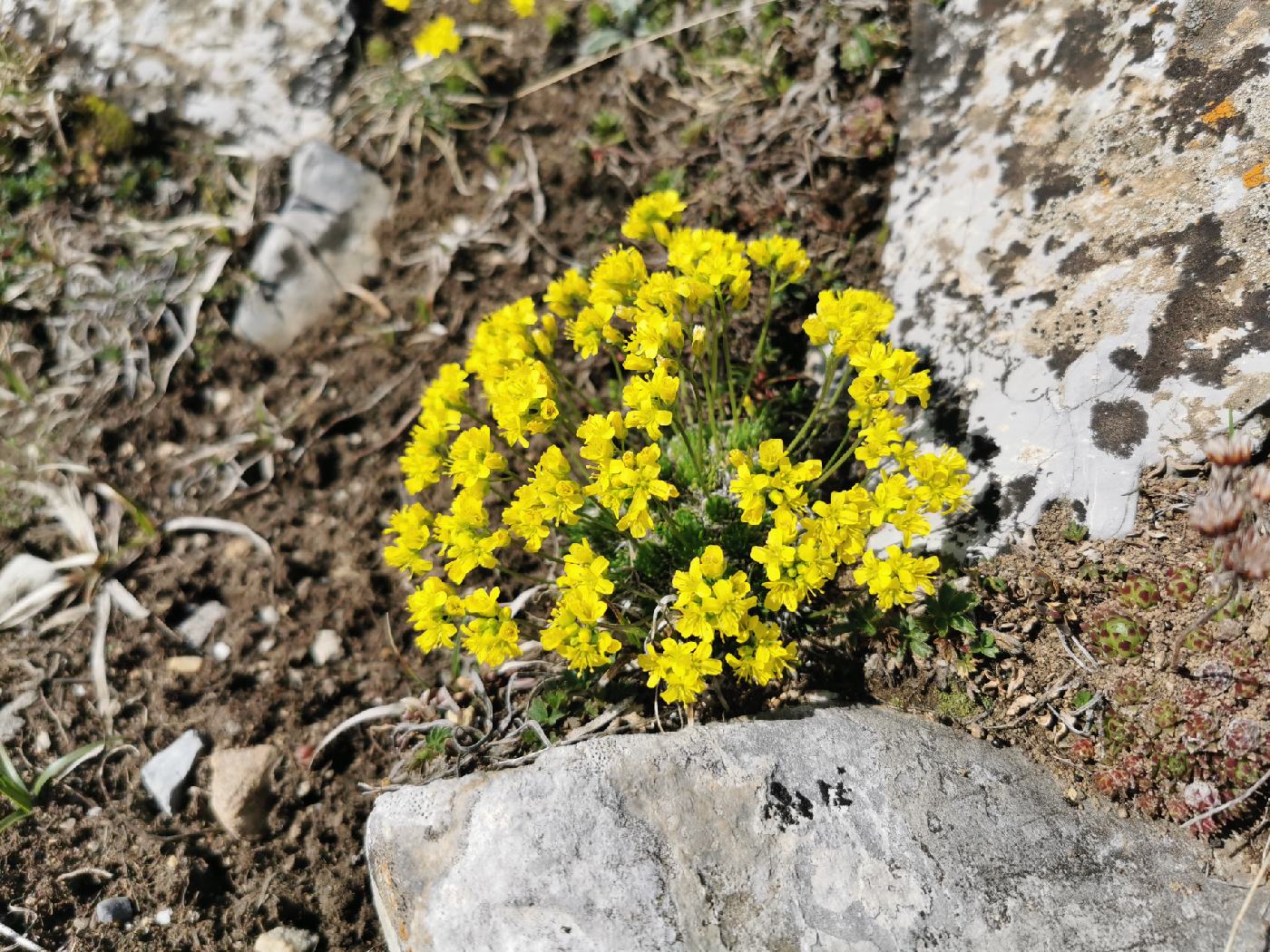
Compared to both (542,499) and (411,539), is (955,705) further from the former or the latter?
(411,539)

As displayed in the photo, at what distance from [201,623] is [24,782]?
810mm

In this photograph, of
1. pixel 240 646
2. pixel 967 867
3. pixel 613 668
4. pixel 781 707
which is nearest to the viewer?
pixel 967 867

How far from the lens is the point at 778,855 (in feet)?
8.02

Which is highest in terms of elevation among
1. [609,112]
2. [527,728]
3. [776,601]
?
[609,112]

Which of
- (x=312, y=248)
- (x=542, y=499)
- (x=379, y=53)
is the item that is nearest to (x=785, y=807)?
(x=542, y=499)

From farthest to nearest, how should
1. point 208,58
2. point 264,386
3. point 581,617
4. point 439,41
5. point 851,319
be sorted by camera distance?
point 208,58 → point 439,41 → point 264,386 → point 851,319 → point 581,617

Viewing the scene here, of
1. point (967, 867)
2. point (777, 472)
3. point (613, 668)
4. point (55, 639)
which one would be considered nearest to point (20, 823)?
point (55, 639)

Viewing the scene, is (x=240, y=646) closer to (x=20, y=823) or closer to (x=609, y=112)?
(x=20, y=823)

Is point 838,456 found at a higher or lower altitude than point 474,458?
lower

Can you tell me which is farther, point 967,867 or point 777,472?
point 777,472

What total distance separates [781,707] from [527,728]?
864mm

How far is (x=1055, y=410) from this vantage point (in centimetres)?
304

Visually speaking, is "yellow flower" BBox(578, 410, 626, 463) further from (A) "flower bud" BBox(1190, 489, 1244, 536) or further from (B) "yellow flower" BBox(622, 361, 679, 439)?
(A) "flower bud" BBox(1190, 489, 1244, 536)

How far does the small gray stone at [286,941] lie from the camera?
9.80ft
